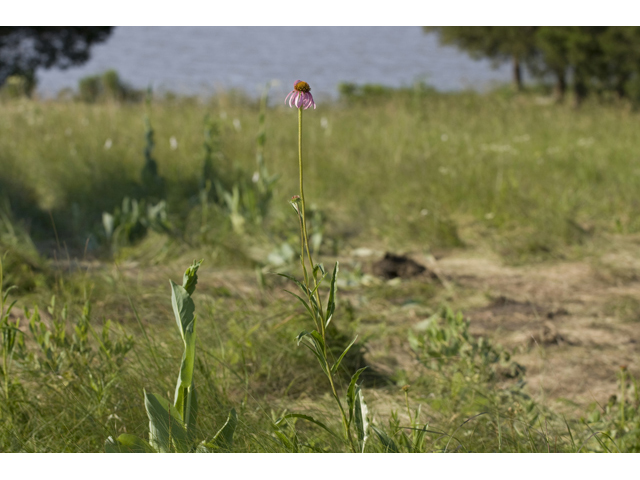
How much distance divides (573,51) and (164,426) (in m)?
11.6

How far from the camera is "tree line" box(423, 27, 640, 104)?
10.6 meters

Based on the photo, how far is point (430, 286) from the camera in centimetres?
301

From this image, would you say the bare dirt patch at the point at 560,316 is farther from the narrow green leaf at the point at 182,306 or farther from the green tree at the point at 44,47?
the green tree at the point at 44,47

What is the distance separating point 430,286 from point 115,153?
3.23 metres

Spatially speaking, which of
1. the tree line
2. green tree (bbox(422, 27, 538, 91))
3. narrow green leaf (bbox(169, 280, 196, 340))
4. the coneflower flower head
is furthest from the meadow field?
green tree (bbox(422, 27, 538, 91))

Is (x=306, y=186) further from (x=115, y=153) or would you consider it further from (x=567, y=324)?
(x=567, y=324)

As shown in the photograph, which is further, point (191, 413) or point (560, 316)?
point (560, 316)

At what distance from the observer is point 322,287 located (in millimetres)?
2922

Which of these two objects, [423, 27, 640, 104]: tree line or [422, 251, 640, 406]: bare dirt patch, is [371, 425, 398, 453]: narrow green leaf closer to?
[422, 251, 640, 406]: bare dirt patch

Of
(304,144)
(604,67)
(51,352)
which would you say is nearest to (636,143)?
(304,144)

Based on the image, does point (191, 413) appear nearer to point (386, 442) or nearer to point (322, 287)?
point (386, 442)

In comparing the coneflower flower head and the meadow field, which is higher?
the coneflower flower head

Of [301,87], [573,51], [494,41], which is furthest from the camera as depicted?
[494,41]

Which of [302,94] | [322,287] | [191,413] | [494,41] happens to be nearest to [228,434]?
[191,413]
